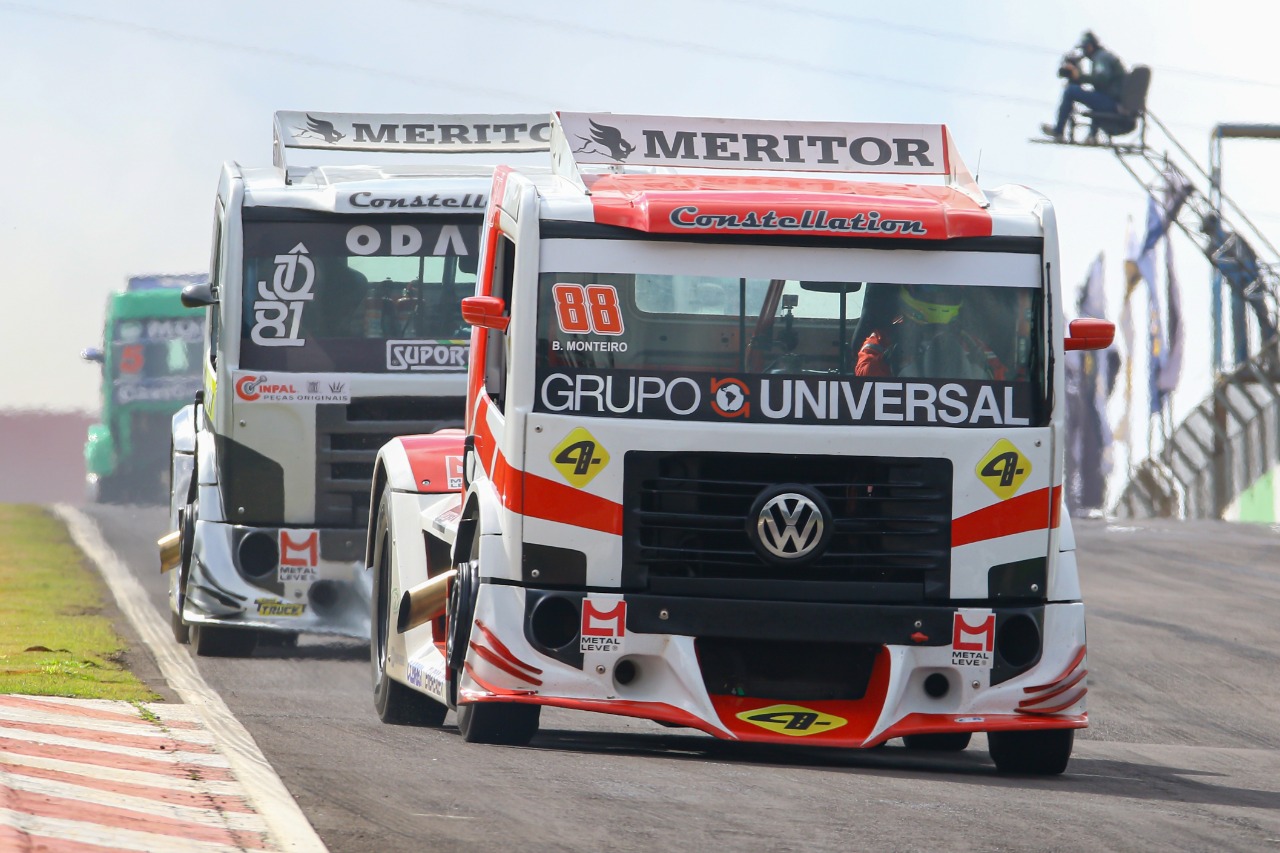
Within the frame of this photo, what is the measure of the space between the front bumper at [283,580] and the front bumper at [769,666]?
16.4ft

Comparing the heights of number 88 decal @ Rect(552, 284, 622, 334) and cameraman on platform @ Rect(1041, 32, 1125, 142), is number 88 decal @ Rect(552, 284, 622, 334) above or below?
below

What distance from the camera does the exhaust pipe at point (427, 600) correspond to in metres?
9.44

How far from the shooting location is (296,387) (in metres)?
13.2

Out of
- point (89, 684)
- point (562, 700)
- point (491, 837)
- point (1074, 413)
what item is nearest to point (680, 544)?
point (562, 700)

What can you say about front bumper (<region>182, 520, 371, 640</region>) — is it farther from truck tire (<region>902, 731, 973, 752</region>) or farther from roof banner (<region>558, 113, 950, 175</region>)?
roof banner (<region>558, 113, 950, 175</region>)

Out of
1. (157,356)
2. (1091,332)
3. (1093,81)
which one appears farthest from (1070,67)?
(1091,332)

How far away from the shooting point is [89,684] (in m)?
10.7

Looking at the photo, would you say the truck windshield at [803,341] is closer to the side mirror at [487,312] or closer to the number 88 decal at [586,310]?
the number 88 decal at [586,310]

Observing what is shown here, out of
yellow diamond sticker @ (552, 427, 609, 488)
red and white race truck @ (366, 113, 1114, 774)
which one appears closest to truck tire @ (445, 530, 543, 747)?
red and white race truck @ (366, 113, 1114, 774)

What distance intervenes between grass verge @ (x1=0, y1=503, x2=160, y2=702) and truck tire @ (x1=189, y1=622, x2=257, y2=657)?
0.54m

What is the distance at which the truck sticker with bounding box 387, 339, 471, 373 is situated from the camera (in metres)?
13.2

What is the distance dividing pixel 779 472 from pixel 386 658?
121 inches

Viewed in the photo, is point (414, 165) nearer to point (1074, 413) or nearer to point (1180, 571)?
point (1180, 571)

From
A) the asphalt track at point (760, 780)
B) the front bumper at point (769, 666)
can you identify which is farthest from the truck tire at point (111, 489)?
the front bumper at point (769, 666)
